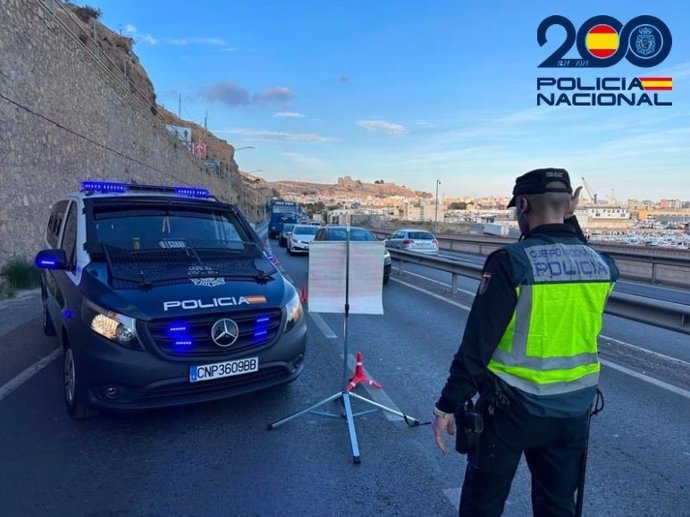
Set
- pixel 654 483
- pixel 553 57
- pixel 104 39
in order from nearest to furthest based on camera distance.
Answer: pixel 654 483 → pixel 553 57 → pixel 104 39

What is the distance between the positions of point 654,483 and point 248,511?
2.78 m

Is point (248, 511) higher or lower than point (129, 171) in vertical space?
lower

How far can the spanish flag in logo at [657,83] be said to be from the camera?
1500 centimetres

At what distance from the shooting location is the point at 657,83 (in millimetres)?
15086

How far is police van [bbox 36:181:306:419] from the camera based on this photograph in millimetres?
3932

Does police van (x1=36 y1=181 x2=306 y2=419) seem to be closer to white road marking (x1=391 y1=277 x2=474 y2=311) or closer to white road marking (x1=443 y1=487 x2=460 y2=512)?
white road marking (x1=443 y1=487 x2=460 y2=512)

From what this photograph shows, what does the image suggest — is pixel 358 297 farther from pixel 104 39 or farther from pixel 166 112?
pixel 166 112

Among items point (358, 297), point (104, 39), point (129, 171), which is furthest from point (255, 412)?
point (104, 39)

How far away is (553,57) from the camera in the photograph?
15.2 meters

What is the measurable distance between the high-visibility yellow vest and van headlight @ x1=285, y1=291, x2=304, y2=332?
2.65 m

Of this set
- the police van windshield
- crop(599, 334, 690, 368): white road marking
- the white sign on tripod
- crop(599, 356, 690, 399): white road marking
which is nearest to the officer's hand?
the white sign on tripod

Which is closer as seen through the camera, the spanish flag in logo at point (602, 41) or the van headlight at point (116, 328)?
the van headlight at point (116, 328)

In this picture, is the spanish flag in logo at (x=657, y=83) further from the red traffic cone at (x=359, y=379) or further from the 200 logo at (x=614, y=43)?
the red traffic cone at (x=359, y=379)

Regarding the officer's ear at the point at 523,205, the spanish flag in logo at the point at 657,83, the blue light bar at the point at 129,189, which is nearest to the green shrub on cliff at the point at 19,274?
the blue light bar at the point at 129,189
